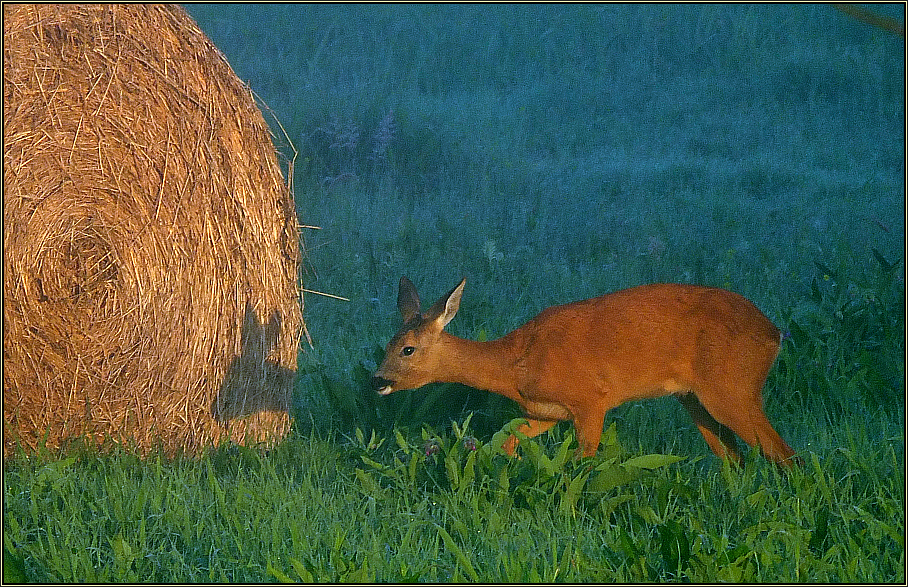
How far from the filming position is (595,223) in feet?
32.8

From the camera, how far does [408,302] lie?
5656 mm

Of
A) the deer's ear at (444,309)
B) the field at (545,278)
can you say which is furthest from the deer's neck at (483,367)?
the field at (545,278)

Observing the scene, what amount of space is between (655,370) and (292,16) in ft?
41.3

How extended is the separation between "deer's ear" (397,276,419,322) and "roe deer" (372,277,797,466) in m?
0.18

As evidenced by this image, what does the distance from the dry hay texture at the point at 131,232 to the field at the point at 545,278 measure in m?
0.29

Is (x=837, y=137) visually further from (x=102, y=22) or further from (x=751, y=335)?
(x=102, y=22)

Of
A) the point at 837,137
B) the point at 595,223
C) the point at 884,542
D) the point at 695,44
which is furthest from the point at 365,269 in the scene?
the point at 695,44

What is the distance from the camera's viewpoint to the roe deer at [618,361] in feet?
17.0

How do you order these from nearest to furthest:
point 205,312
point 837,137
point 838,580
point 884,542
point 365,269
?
point 838,580 < point 884,542 < point 205,312 < point 365,269 < point 837,137

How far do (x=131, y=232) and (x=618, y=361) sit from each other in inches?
94.6

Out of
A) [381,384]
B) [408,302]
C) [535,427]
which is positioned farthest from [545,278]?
[381,384]

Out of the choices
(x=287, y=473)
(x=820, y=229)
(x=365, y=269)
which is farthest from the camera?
(x=820, y=229)

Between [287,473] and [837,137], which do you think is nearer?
[287,473]

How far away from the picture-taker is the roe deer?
5191mm
